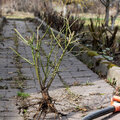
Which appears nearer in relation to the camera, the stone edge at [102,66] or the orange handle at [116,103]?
the orange handle at [116,103]

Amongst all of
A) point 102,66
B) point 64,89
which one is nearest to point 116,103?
point 64,89

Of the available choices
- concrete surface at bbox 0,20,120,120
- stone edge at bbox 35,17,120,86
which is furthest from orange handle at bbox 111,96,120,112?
stone edge at bbox 35,17,120,86

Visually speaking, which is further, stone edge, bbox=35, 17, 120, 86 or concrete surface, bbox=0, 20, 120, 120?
stone edge, bbox=35, 17, 120, 86

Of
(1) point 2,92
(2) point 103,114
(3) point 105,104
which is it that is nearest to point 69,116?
(2) point 103,114

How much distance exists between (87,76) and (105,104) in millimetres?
1335

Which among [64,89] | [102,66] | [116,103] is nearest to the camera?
[116,103]

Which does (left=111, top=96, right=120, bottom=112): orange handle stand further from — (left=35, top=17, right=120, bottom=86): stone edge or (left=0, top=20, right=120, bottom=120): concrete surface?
(left=35, top=17, right=120, bottom=86): stone edge

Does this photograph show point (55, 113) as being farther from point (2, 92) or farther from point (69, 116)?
point (2, 92)

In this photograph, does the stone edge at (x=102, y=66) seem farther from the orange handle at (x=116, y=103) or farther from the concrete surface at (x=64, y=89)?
the orange handle at (x=116, y=103)

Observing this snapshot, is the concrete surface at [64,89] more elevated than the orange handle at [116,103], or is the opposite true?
the orange handle at [116,103]

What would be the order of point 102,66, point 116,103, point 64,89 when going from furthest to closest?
point 102,66 < point 64,89 < point 116,103

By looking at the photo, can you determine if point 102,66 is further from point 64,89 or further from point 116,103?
point 116,103

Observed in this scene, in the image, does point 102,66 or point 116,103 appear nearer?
point 116,103

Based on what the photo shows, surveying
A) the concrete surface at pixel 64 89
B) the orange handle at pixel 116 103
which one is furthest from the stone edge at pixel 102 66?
the orange handle at pixel 116 103
